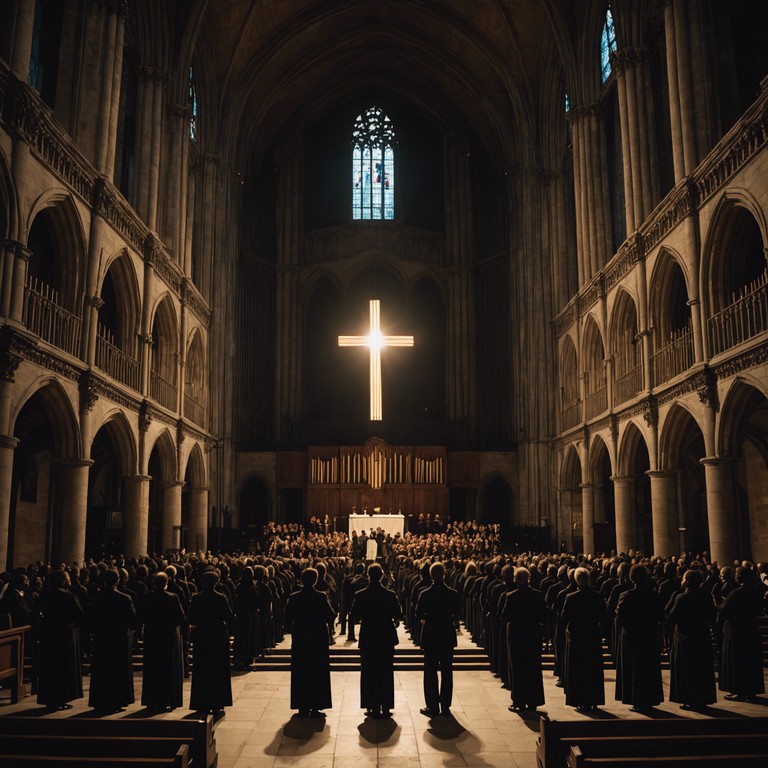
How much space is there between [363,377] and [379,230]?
297 inches

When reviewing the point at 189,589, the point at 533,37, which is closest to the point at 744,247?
the point at 189,589

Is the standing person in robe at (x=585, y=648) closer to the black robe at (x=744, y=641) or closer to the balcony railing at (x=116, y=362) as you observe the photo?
the black robe at (x=744, y=641)

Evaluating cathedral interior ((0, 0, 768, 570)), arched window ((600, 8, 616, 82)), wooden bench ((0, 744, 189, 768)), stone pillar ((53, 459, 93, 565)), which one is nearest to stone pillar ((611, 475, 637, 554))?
cathedral interior ((0, 0, 768, 570))

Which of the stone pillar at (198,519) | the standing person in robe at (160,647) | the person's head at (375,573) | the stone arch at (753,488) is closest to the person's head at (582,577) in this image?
the person's head at (375,573)

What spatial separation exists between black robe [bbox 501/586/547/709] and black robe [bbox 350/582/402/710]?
1407mm

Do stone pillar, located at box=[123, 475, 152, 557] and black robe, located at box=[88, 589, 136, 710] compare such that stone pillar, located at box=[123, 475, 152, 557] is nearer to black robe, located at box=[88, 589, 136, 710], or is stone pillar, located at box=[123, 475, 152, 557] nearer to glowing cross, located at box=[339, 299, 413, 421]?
glowing cross, located at box=[339, 299, 413, 421]

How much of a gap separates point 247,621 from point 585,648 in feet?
17.6

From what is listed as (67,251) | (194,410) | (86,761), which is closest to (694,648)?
(86,761)

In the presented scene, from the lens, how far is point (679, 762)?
5160 millimetres

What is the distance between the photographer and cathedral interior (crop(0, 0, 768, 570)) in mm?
17766

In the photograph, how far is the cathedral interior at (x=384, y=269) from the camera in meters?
17.8

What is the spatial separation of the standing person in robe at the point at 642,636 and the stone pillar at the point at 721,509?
8.52 meters

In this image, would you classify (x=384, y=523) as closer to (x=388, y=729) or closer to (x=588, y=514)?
(x=588, y=514)

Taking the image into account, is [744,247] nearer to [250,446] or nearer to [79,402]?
[79,402]
